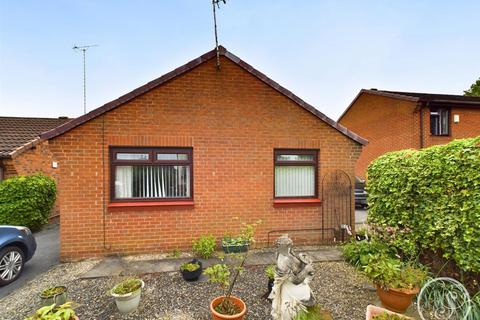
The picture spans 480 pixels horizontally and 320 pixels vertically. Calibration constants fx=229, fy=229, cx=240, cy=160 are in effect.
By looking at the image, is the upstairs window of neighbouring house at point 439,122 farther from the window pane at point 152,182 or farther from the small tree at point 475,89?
the small tree at point 475,89

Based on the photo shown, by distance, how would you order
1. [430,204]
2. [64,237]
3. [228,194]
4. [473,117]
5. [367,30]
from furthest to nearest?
[473,117]
[367,30]
[228,194]
[64,237]
[430,204]

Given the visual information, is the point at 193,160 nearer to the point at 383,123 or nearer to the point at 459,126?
the point at 383,123

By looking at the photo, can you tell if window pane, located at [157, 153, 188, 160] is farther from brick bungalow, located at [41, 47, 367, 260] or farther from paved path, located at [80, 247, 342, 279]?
paved path, located at [80, 247, 342, 279]

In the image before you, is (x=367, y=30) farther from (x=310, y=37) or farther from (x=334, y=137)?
(x=334, y=137)

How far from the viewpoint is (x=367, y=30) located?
28.9 feet

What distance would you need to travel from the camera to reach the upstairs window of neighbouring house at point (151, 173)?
5559mm

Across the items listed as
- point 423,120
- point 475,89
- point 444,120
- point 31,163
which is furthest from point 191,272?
point 475,89

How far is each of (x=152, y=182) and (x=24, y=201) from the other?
5.50 metres

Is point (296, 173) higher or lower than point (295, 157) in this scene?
lower

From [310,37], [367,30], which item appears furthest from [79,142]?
[367,30]

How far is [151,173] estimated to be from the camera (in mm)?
5684

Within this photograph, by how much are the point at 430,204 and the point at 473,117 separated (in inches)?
608

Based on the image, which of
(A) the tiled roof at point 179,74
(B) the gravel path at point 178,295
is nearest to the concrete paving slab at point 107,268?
(B) the gravel path at point 178,295

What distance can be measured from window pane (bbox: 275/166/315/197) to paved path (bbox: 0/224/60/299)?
229 inches
